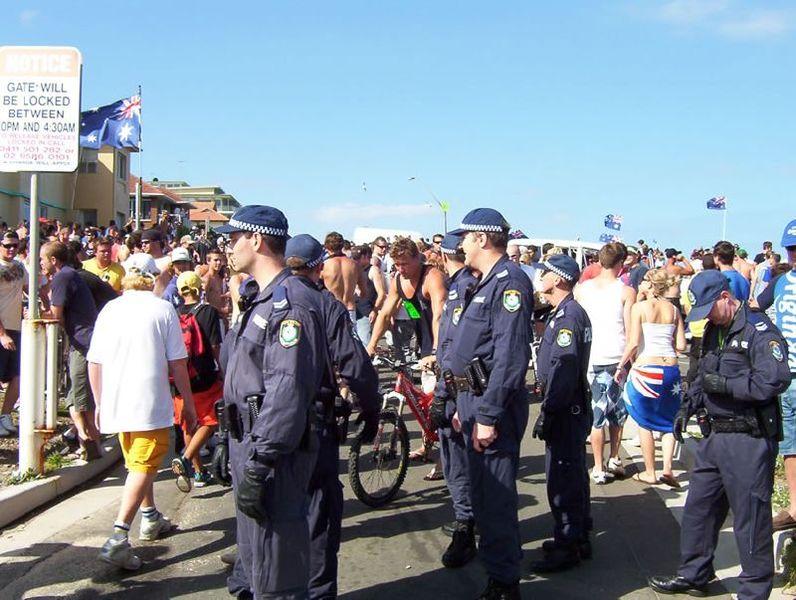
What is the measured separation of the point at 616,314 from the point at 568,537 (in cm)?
276

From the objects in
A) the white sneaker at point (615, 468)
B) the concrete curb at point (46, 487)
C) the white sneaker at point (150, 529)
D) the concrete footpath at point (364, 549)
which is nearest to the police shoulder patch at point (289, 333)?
the concrete footpath at point (364, 549)

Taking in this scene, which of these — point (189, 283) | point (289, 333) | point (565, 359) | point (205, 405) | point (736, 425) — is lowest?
point (205, 405)

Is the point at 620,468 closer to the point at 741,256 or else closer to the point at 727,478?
the point at 727,478

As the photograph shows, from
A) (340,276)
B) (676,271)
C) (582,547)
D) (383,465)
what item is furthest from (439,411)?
(676,271)

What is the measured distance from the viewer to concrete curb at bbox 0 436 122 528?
19.1ft

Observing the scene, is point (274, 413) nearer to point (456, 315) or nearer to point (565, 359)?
point (456, 315)

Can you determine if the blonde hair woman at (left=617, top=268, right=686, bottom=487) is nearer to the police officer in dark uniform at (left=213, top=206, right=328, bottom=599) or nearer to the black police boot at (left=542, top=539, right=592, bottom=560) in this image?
the black police boot at (left=542, top=539, right=592, bottom=560)

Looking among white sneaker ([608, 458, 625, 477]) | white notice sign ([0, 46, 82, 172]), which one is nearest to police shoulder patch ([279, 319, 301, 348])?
white notice sign ([0, 46, 82, 172])

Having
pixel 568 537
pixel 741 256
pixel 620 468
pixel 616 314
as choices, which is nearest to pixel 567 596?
pixel 568 537

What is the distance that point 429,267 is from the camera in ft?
24.6

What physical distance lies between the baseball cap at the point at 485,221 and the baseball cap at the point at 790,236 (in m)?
2.38

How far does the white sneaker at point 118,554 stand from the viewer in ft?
15.7

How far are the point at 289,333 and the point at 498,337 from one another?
148cm

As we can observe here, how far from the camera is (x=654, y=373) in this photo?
22.4 ft
